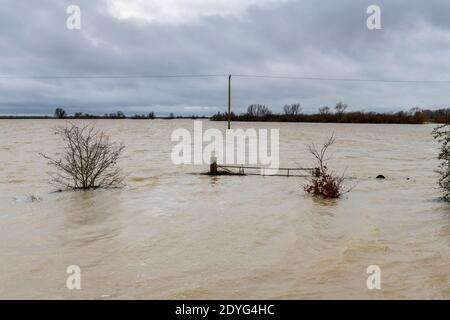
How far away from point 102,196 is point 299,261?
32.6 feet

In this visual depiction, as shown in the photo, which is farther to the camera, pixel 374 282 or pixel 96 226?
pixel 96 226

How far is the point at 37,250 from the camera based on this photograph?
9328mm

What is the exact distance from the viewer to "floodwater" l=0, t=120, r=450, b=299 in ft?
23.3

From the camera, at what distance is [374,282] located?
7133 millimetres

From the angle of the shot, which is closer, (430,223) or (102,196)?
(430,223)

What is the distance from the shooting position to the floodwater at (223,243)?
7098mm

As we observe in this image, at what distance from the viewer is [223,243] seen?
31.7 feet
